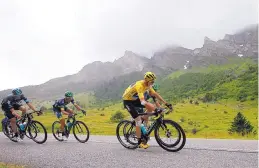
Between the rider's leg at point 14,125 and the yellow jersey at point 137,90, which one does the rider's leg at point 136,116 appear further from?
the rider's leg at point 14,125

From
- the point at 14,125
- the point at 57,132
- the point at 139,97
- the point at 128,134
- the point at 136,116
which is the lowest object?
the point at 57,132

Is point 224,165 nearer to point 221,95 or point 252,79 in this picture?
point 221,95

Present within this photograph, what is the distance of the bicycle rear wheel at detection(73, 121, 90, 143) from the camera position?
14680 mm

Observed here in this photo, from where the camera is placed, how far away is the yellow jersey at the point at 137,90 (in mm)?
10742

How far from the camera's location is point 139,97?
34.9 ft

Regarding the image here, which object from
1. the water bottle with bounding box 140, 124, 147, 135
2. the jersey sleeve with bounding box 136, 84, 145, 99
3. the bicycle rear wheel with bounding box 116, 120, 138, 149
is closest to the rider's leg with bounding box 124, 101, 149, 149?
the water bottle with bounding box 140, 124, 147, 135

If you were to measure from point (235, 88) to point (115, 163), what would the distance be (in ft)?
581

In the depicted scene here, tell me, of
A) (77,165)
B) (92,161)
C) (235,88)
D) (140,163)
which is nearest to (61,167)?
(77,165)

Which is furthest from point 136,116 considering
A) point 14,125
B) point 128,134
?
point 14,125

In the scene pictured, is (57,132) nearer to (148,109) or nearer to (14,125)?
(14,125)

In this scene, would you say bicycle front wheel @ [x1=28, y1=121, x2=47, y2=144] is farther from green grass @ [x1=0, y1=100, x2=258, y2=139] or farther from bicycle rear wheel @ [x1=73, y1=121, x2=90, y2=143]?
green grass @ [x1=0, y1=100, x2=258, y2=139]

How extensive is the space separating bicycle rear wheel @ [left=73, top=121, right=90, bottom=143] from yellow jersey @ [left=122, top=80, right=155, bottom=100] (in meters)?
4.01

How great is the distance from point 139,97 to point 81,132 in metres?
5.39

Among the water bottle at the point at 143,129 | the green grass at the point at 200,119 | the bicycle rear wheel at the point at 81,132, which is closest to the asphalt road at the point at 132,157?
the water bottle at the point at 143,129
